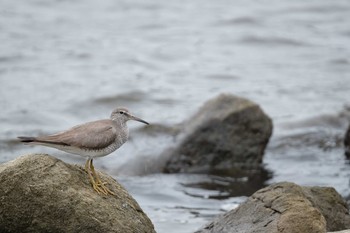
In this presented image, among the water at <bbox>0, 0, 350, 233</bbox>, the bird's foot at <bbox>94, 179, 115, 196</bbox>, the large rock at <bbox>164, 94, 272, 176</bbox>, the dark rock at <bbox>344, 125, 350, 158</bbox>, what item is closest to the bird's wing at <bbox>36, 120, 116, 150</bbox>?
the bird's foot at <bbox>94, 179, 115, 196</bbox>

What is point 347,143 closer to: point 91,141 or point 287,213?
point 287,213

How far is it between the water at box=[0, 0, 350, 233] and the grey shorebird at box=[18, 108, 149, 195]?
2766 mm

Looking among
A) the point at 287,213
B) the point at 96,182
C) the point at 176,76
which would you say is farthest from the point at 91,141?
the point at 176,76

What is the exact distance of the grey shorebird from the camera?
24.4 ft

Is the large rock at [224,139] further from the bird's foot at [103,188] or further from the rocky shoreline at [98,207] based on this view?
the bird's foot at [103,188]

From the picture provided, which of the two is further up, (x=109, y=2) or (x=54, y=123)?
(x=109, y=2)

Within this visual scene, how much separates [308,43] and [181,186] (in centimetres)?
1026

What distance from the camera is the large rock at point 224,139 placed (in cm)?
1247

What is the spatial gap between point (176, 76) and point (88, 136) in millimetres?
11563

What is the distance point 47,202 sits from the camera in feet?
23.1

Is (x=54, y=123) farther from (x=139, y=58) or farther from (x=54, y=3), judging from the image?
(x=54, y=3)

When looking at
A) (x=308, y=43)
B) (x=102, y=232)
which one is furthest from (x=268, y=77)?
(x=102, y=232)

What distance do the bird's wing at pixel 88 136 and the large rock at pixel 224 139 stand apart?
482cm

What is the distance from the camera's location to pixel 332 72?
18984 millimetres
